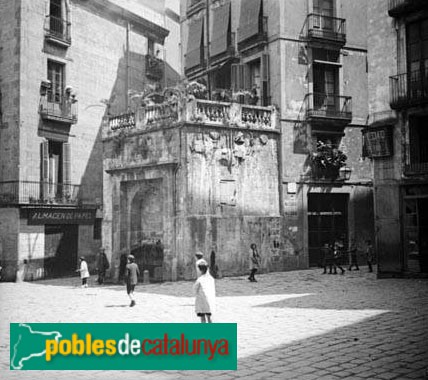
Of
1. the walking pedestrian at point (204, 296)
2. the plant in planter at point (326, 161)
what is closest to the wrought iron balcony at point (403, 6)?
the plant in planter at point (326, 161)

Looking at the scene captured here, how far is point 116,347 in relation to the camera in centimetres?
613

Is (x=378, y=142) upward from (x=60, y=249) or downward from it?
upward

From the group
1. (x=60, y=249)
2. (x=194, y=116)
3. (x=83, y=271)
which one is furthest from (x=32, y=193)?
(x=194, y=116)

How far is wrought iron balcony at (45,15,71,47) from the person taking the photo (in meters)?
25.2

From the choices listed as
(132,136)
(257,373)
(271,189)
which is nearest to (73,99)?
(132,136)

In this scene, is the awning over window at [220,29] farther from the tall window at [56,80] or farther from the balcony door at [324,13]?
the tall window at [56,80]

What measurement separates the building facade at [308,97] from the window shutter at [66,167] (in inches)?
315

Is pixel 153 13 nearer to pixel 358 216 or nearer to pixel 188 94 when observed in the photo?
pixel 188 94

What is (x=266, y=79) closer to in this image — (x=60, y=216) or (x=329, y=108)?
(x=329, y=108)

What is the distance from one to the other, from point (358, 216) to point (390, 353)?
732 inches

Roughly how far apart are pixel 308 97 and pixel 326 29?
3.66 m

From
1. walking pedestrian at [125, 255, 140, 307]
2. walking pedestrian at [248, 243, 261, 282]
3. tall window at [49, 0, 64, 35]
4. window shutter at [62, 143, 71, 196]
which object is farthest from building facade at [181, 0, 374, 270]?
walking pedestrian at [125, 255, 140, 307]

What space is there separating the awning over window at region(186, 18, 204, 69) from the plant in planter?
8.93 metres

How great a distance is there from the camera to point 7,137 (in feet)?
79.5
